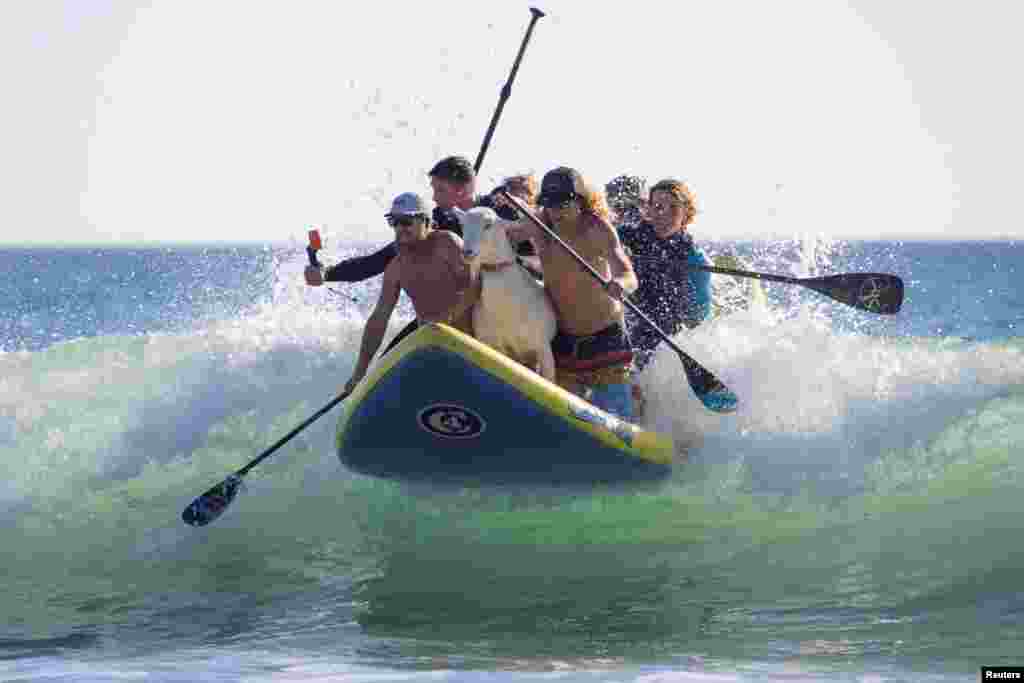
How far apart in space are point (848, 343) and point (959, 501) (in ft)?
5.58

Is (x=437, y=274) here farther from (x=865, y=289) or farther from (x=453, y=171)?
(x=865, y=289)

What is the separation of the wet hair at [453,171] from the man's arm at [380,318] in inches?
19.2

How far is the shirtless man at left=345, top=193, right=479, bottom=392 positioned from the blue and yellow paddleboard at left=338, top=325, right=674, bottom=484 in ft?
1.03

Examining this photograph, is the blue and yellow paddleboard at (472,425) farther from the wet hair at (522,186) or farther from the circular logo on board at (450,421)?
the wet hair at (522,186)

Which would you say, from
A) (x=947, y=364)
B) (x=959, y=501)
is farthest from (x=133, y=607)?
(x=947, y=364)

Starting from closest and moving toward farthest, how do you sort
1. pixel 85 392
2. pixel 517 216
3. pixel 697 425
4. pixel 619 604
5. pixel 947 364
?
pixel 619 604
pixel 517 216
pixel 697 425
pixel 947 364
pixel 85 392

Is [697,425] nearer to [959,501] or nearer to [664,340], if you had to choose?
[664,340]

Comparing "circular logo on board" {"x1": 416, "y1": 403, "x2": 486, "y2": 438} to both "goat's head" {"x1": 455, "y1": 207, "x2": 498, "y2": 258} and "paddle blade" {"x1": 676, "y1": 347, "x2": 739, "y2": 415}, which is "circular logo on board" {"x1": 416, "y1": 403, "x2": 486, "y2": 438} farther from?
"paddle blade" {"x1": 676, "y1": 347, "x2": 739, "y2": 415}

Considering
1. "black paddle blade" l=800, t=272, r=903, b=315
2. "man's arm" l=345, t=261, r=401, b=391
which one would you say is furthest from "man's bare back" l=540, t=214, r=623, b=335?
"black paddle blade" l=800, t=272, r=903, b=315

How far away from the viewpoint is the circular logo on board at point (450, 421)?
8180 millimetres

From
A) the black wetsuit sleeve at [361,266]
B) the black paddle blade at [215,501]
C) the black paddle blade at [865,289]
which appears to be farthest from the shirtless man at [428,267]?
the black paddle blade at [865,289]

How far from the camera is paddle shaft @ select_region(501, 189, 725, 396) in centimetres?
832

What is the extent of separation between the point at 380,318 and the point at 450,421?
0.79 metres

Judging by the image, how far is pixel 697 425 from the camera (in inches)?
382
